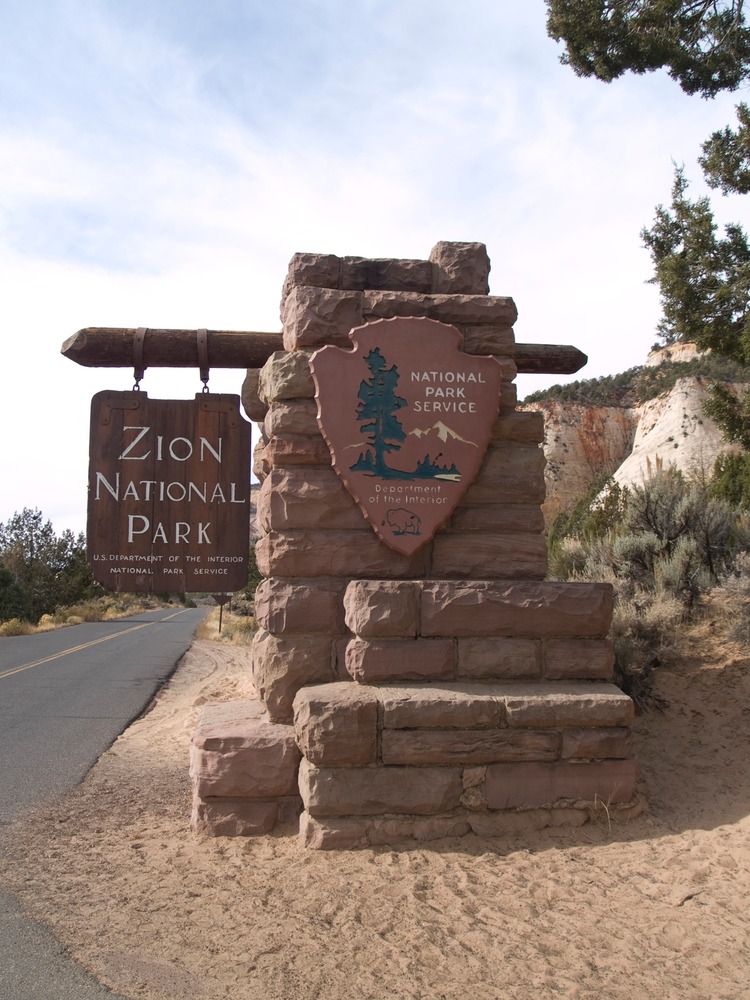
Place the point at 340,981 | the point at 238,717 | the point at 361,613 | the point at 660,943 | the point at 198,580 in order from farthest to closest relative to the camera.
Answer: the point at 198,580, the point at 238,717, the point at 361,613, the point at 660,943, the point at 340,981

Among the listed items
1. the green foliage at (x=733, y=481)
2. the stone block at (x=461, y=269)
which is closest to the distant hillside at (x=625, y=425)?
the green foliage at (x=733, y=481)

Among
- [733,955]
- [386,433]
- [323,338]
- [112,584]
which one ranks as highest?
[323,338]

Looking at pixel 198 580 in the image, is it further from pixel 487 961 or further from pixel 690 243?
pixel 690 243

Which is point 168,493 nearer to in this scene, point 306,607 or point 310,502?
point 310,502

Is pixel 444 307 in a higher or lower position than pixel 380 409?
higher

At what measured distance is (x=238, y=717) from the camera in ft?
15.4

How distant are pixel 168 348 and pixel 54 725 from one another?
19.5 feet

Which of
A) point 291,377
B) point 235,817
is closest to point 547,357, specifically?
point 291,377

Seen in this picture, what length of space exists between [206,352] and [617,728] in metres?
3.28

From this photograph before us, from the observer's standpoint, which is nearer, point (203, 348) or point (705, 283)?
point (203, 348)

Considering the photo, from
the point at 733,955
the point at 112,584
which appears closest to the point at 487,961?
the point at 733,955

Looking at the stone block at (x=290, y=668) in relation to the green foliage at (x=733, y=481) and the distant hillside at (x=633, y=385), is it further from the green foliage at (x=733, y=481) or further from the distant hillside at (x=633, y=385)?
the distant hillside at (x=633, y=385)

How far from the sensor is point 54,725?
936 cm

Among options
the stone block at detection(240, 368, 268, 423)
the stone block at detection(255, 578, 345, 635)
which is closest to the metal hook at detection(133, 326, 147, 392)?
the stone block at detection(240, 368, 268, 423)
